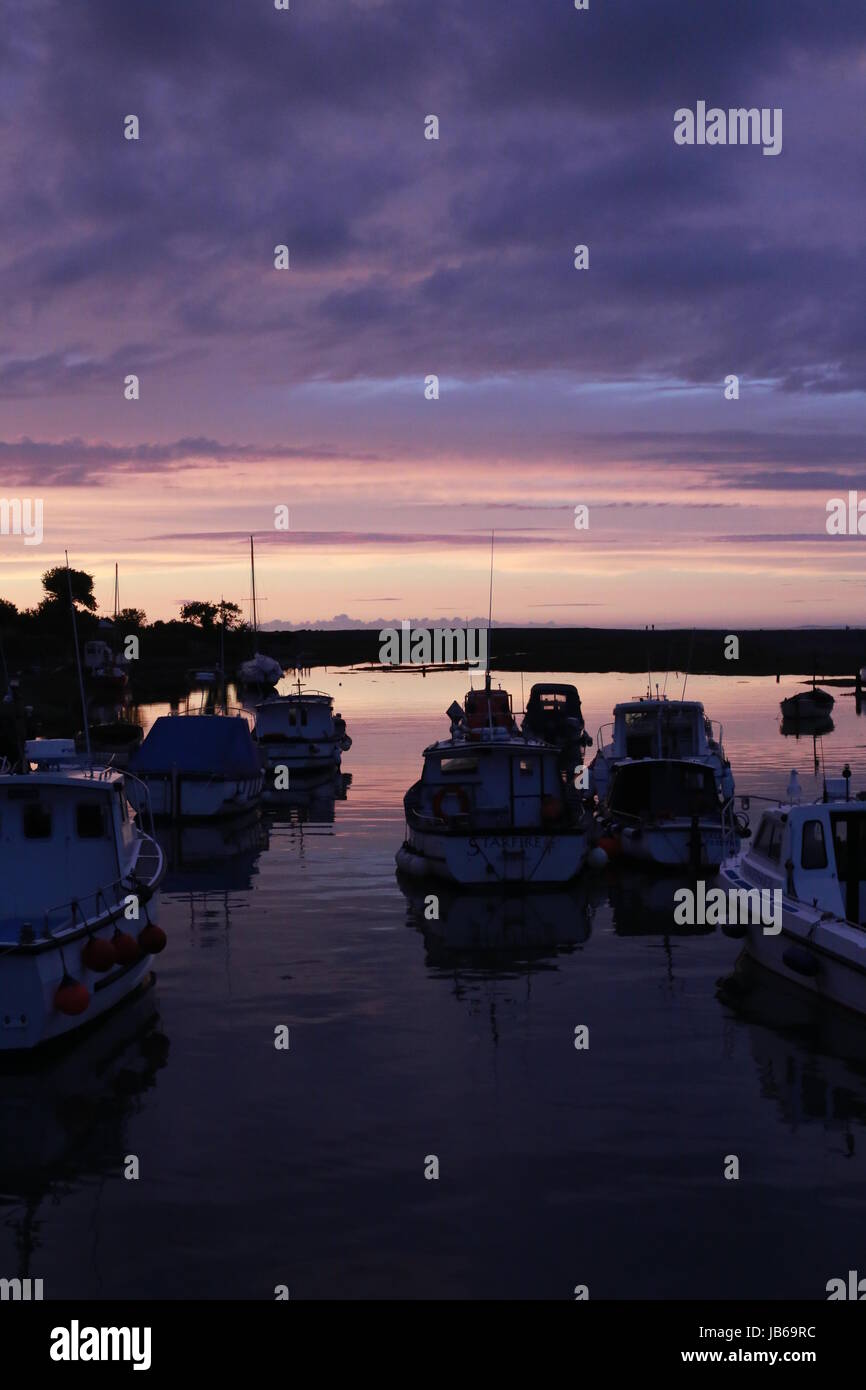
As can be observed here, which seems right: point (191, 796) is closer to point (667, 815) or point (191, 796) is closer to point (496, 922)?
point (667, 815)

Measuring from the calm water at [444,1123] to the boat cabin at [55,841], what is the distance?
2.28 metres

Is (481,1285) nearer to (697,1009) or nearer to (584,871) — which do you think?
(697,1009)

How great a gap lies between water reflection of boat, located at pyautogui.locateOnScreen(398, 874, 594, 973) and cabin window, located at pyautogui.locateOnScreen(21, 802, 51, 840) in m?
7.62

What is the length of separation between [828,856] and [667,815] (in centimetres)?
1210

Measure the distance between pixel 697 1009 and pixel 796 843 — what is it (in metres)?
3.39

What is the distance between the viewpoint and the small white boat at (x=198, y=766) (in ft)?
144

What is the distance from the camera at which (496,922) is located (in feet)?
96.7

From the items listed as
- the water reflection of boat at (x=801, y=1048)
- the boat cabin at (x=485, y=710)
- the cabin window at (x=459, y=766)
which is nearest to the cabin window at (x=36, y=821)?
the water reflection of boat at (x=801, y=1048)

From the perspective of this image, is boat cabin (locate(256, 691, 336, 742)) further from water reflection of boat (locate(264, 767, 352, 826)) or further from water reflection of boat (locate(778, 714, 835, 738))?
water reflection of boat (locate(778, 714, 835, 738))

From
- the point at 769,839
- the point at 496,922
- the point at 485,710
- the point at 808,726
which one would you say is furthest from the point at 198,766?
the point at 808,726

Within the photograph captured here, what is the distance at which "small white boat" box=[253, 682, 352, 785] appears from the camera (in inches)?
2299

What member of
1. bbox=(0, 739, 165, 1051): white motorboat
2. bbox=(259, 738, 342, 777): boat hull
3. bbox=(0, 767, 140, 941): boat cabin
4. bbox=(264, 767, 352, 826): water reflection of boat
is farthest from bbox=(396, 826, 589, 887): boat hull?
bbox=(259, 738, 342, 777): boat hull
